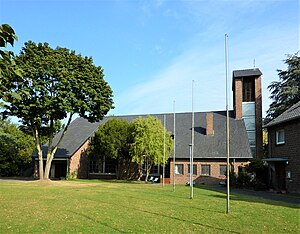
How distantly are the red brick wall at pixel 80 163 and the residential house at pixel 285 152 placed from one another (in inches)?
915

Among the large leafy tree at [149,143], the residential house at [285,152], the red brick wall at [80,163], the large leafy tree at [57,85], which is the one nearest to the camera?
the residential house at [285,152]

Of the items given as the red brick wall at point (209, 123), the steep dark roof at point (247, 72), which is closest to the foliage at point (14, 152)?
the red brick wall at point (209, 123)

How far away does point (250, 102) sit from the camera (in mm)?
40094

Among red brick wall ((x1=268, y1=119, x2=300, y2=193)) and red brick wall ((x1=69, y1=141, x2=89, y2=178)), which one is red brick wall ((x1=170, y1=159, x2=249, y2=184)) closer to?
red brick wall ((x1=268, y1=119, x2=300, y2=193))

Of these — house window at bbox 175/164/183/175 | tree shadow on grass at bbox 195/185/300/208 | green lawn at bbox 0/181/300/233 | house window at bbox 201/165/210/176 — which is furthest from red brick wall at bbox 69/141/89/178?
green lawn at bbox 0/181/300/233

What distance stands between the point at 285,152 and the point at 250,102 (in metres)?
15.9

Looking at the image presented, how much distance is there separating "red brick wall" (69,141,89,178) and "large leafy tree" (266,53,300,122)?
26.1 meters

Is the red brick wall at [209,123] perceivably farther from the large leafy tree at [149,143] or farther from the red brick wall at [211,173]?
the large leafy tree at [149,143]

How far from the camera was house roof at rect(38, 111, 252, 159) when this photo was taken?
35719mm

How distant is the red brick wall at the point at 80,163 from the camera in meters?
39.4

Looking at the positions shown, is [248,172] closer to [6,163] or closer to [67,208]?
[67,208]

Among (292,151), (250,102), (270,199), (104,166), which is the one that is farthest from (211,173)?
(270,199)

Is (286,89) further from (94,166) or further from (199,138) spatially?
(94,166)

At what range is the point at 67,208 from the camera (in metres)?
13.1
